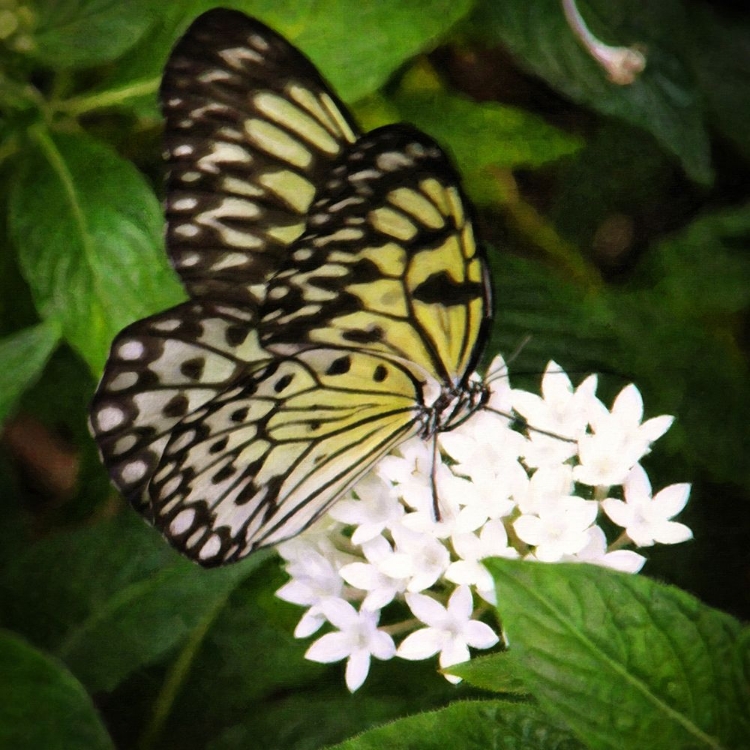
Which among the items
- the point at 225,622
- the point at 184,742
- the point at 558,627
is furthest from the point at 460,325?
the point at 184,742

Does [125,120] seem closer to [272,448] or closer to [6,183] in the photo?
[6,183]

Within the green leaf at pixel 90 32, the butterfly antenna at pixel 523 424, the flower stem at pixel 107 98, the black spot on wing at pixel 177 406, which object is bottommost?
the black spot on wing at pixel 177 406

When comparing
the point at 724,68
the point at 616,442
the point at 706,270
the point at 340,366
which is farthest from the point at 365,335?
the point at 724,68

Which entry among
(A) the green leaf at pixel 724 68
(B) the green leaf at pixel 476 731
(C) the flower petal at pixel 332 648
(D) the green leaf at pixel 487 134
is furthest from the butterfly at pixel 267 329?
(A) the green leaf at pixel 724 68

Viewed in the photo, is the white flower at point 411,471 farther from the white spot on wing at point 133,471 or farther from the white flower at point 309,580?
the white spot on wing at point 133,471

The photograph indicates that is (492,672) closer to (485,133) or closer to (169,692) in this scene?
(169,692)

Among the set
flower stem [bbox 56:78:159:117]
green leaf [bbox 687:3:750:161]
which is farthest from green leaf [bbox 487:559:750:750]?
green leaf [bbox 687:3:750:161]
